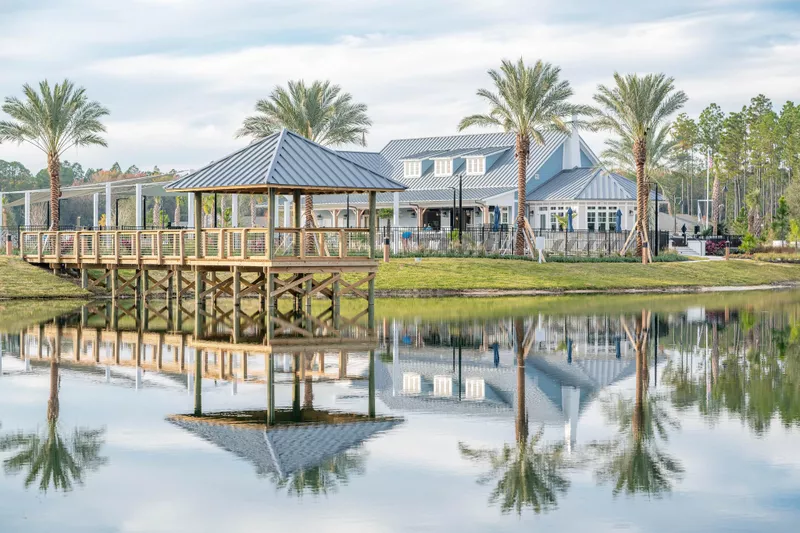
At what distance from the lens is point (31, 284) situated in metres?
39.5

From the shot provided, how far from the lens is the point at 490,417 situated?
14.5m

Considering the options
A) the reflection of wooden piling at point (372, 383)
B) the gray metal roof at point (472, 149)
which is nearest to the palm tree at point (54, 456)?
the reflection of wooden piling at point (372, 383)

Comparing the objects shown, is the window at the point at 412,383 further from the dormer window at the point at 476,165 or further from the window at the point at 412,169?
the window at the point at 412,169

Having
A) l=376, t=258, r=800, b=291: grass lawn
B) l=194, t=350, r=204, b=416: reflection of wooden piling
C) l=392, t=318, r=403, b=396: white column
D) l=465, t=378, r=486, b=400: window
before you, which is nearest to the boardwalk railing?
l=376, t=258, r=800, b=291: grass lawn

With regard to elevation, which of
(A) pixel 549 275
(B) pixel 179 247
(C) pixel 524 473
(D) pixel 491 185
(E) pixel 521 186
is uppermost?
(D) pixel 491 185

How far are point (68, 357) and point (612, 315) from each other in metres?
16.2

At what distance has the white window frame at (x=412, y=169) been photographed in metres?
66.6

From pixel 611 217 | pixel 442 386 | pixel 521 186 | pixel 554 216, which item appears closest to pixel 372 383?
pixel 442 386

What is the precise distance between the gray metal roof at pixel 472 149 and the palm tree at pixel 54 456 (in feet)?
161

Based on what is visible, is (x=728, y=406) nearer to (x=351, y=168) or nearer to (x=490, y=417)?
(x=490, y=417)

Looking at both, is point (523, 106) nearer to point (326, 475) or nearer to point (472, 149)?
point (472, 149)

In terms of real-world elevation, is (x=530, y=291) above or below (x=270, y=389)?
above

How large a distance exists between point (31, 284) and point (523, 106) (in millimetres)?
22799

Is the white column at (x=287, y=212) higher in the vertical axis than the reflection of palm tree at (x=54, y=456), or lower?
higher
